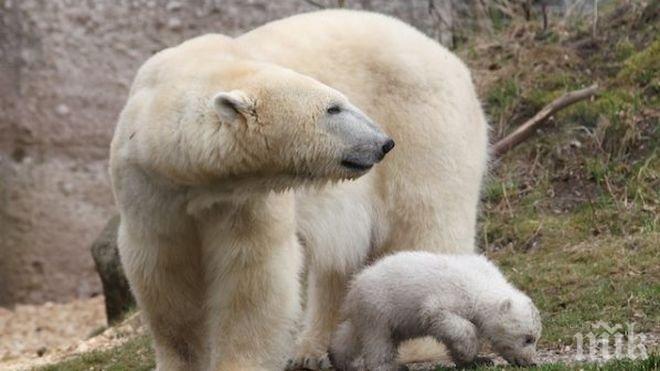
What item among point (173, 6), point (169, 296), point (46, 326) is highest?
point (169, 296)

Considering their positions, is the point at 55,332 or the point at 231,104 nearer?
the point at 231,104

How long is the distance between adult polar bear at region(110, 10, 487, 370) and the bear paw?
0.05 feet

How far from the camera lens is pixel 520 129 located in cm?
1048

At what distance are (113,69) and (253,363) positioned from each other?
7.60m

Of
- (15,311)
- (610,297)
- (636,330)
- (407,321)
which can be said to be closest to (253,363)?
(407,321)

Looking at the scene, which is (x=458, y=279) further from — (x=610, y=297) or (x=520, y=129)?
(x=520, y=129)

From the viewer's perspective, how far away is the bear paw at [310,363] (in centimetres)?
644

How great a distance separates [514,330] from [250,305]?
1160 mm

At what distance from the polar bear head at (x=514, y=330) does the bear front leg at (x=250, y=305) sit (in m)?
0.89

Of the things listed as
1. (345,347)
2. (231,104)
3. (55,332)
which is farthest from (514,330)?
(55,332)

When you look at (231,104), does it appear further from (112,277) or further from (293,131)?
(112,277)

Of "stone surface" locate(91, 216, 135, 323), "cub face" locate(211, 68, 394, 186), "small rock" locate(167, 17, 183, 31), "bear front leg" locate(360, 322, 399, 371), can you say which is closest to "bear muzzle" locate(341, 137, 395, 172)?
"cub face" locate(211, 68, 394, 186)

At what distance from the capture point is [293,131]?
488 cm

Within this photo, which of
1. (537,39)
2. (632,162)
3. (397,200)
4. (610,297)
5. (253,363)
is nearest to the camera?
(253,363)
